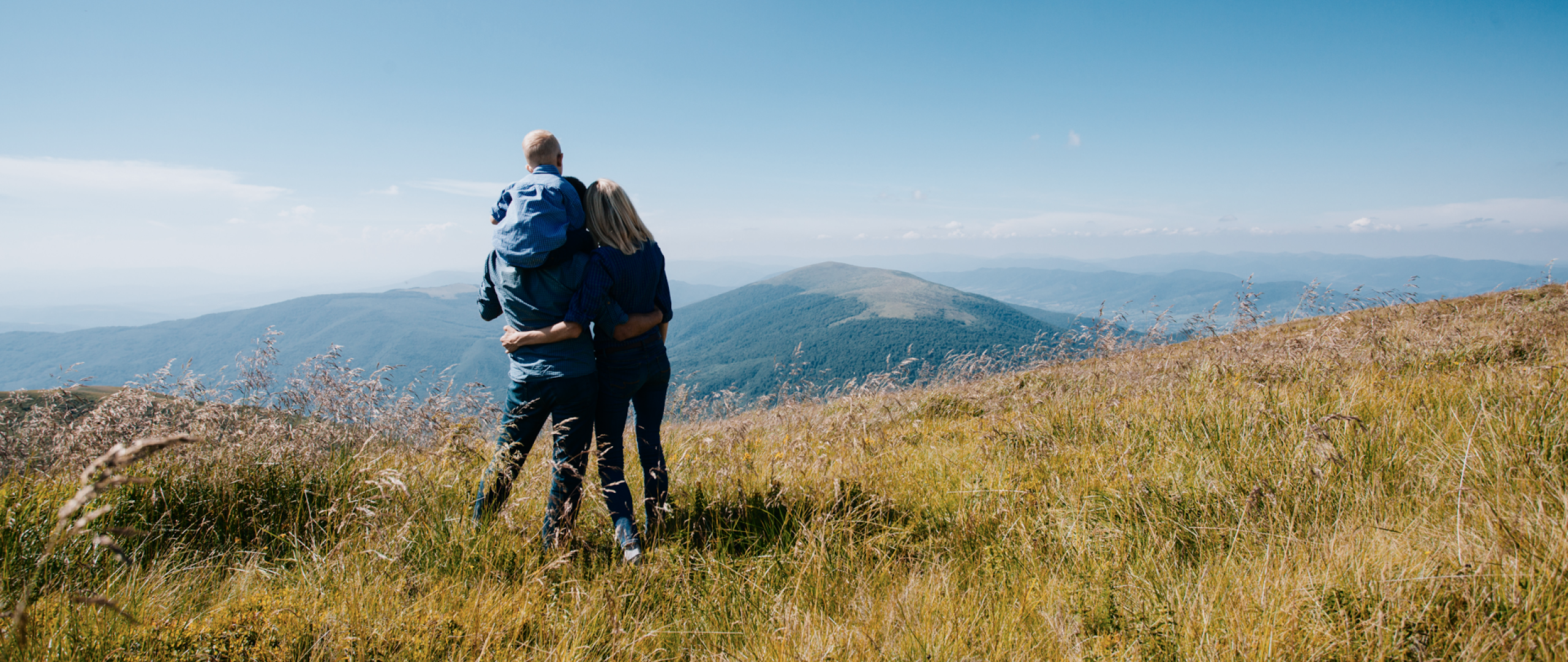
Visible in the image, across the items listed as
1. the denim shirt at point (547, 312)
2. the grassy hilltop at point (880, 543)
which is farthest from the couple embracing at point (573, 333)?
the grassy hilltop at point (880, 543)

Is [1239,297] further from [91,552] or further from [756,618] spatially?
[91,552]

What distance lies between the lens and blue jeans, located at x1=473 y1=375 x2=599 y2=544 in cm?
304

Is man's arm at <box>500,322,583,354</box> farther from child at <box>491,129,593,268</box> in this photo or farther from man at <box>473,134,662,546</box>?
child at <box>491,129,593,268</box>

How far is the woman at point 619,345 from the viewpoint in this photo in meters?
3.15

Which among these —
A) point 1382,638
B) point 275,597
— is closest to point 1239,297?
point 1382,638

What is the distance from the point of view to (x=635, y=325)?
132 inches

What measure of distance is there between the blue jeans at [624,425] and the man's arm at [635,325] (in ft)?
0.33

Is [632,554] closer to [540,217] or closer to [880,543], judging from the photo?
[880,543]

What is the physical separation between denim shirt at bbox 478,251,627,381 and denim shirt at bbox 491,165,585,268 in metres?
0.13

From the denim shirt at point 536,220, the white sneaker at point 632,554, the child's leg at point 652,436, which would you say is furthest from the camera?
the child's leg at point 652,436

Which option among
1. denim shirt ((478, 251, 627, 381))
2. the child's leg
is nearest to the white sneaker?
the child's leg

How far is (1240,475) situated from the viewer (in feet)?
9.60

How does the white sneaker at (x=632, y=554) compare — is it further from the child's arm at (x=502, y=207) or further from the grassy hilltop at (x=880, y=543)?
the child's arm at (x=502, y=207)

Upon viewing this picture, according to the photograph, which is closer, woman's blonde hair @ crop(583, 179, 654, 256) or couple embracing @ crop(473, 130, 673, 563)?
couple embracing @ crop(473, 130, 673, 563)
